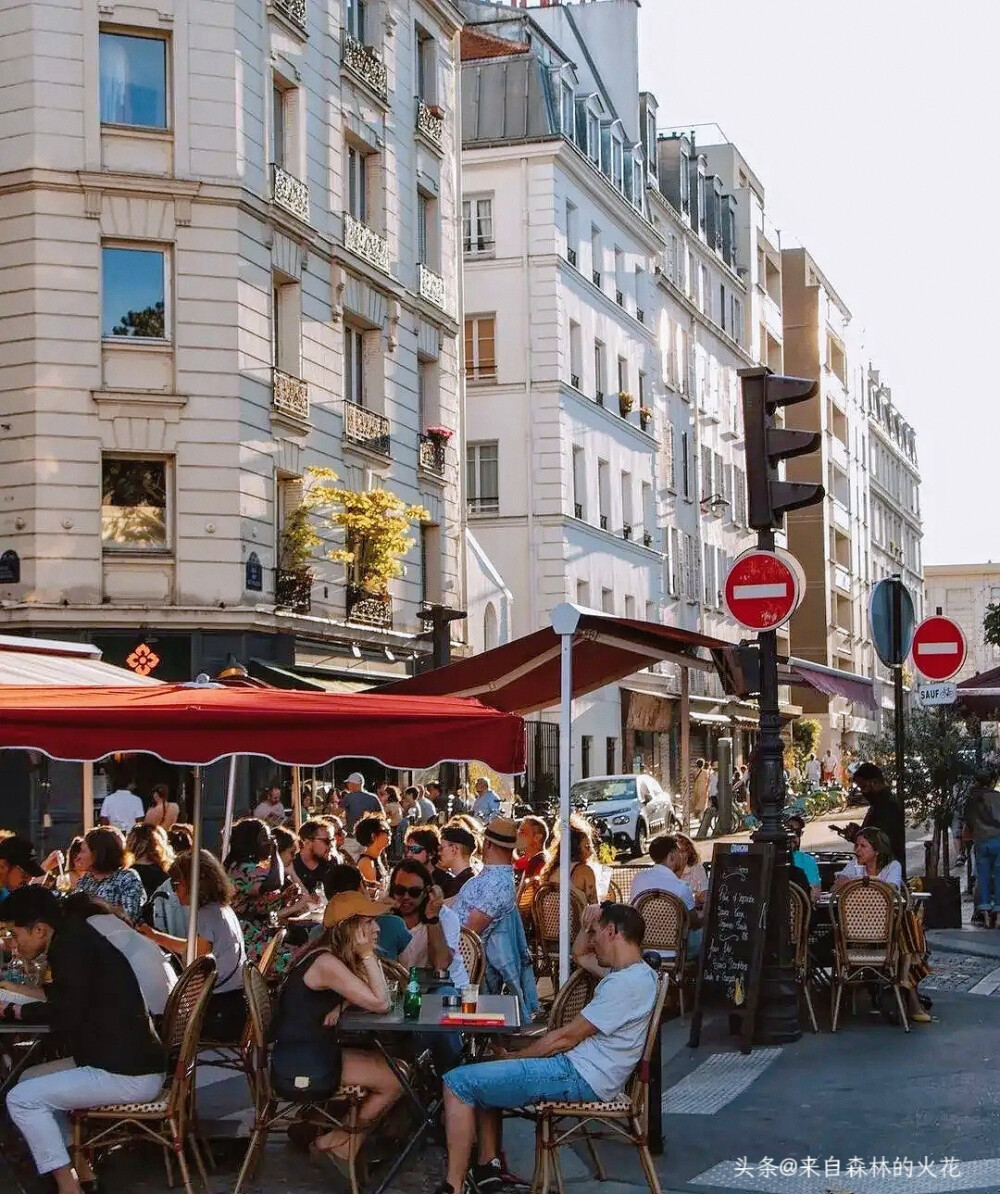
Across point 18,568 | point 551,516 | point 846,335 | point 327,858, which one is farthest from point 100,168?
point 846,335

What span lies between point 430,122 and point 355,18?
10.4 feet

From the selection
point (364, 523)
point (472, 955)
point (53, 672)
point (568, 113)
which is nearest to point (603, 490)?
point (568, 113)

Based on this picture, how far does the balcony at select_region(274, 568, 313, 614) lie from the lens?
28.9 m

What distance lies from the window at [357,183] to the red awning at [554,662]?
18828 mm

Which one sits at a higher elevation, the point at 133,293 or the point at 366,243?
the point at 366,243

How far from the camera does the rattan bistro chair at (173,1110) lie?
8.33 meters

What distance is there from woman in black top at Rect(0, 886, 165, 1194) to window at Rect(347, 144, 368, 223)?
25.2 m

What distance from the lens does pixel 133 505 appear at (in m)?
27.6

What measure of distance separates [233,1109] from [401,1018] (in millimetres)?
2150

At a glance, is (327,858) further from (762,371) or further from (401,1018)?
(401,1018)

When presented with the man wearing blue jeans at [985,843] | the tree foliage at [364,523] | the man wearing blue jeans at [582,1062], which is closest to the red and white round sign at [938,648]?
the man wearing blue jeans at [985,843]

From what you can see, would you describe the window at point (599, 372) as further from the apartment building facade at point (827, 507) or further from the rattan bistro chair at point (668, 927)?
the rattan bistro chair at point (668, 927)

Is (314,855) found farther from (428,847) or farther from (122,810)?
(122,810)

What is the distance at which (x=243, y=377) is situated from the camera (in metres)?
28.2
